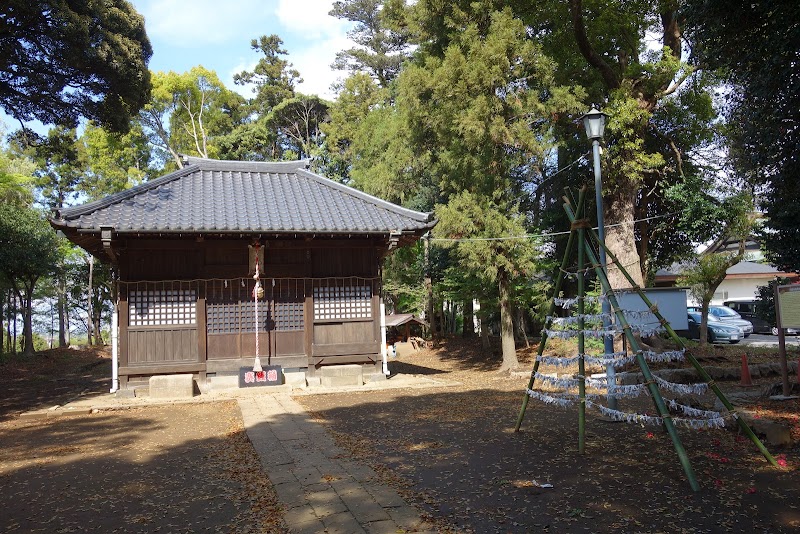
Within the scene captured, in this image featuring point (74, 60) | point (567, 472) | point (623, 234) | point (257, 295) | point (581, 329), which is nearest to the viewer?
point (567, 472)

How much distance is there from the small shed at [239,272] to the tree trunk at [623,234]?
230 inches

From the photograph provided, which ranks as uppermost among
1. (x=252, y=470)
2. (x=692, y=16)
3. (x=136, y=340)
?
(x=692, y=16)

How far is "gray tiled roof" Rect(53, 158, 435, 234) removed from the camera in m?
11.6

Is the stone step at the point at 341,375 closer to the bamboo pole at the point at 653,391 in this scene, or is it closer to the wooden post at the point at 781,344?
the bamboo pole at the point at 653,391

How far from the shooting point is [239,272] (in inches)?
509

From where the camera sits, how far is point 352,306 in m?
13.6

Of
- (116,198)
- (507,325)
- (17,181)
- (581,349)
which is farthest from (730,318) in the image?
(17,181)

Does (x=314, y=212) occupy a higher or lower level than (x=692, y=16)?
lower

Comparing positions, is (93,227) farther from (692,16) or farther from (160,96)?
(160,96)

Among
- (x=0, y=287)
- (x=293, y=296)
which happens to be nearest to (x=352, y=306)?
(x=293, y=296)

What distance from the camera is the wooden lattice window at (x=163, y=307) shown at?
12.2 m

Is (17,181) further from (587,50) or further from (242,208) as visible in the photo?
(587,50)

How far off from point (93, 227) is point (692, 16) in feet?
36.5

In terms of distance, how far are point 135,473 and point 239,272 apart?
708 centimetres
